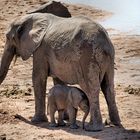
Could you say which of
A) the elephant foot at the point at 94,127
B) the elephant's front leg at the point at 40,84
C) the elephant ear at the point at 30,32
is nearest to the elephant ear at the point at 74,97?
the elephant foot at the point at 94,127

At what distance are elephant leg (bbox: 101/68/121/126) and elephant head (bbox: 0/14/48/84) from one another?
118 cm

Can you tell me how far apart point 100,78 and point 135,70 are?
499 cm

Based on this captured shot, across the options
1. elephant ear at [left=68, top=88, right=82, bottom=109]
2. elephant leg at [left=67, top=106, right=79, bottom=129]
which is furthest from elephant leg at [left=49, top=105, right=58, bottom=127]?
elephant ear at [left=68, top=88, right=82, bottom=109]

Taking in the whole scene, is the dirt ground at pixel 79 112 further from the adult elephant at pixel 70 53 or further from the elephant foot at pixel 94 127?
the adult elephant at pixel 70 53

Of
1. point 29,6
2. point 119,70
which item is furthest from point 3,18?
point 119,70

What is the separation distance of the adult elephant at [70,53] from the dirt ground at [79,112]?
0.93 feet

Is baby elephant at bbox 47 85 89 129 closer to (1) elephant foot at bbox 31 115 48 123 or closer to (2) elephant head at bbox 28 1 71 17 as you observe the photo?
(1) elephant foot at bbox 31 115 48 123

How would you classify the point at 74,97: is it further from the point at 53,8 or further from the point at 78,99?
the point at 53,8

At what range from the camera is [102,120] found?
33.2ft

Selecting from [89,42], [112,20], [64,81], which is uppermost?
[89,42]

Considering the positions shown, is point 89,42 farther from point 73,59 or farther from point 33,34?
point 33,34

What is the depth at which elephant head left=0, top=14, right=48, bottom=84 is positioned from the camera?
1031cm

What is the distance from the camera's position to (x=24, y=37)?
34.7 ft

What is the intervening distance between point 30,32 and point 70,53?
1123 mm
